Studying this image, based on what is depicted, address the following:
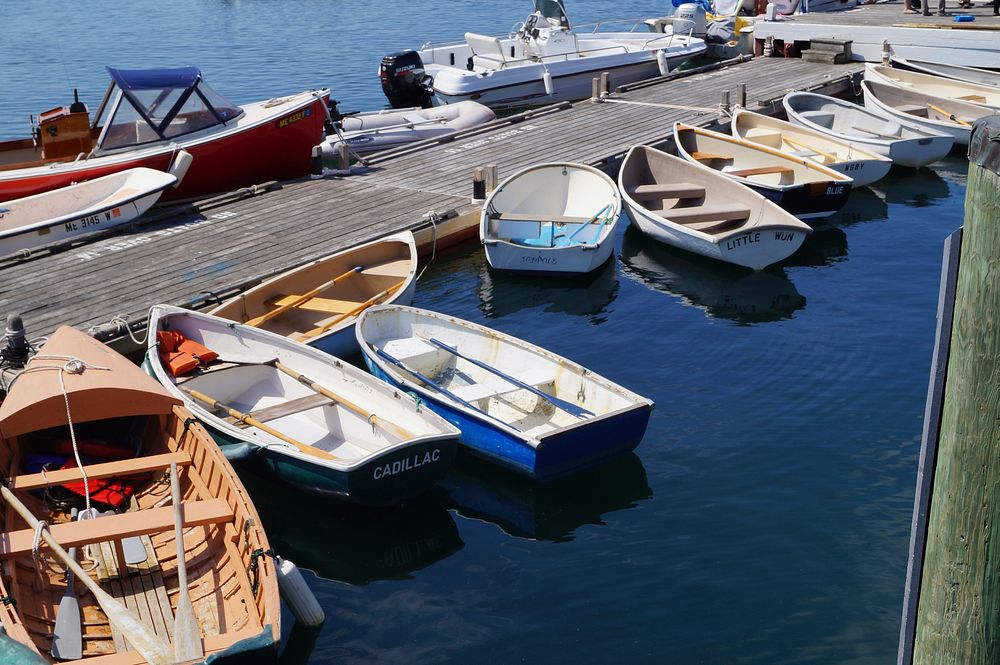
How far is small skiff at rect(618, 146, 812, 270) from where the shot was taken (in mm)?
13992

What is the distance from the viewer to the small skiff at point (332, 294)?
11.5m

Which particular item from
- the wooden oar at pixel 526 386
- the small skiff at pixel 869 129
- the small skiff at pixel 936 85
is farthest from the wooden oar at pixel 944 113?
the wooden oar at pixel 526 386

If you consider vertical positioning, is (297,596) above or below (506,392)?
below

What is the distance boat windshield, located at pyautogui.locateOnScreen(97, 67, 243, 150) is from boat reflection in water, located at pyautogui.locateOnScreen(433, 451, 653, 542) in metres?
9.36

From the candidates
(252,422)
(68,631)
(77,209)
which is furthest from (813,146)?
(68,631)

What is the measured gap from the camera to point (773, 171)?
1662 cm

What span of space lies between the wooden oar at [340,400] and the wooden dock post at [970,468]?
539cm

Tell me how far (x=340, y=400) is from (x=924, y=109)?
1595 centimetres

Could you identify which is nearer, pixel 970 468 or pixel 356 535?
pixel 970 468

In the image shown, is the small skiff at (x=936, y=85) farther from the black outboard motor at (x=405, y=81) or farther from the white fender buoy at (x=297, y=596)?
the white fender buoy at (x=297, y=596)

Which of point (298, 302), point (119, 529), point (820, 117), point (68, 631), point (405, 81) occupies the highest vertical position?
point (405, 81)

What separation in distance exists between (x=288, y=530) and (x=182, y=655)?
3151 millimetres

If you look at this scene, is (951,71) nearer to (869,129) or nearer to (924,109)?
(924,109)

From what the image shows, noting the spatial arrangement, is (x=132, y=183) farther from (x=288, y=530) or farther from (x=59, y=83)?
(x=59, y=83)
